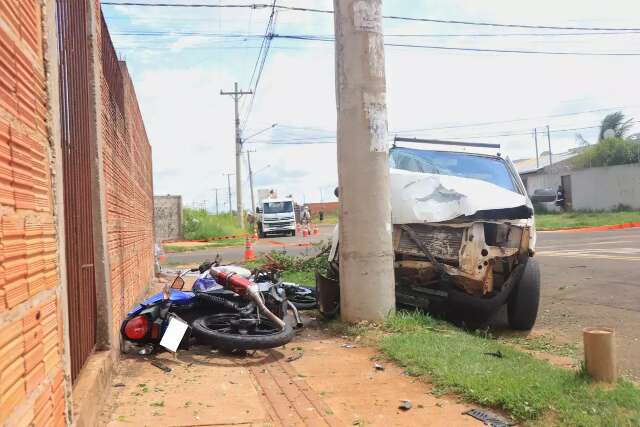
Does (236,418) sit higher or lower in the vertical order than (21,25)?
lower

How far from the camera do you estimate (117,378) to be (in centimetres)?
472

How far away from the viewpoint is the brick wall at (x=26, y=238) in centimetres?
207

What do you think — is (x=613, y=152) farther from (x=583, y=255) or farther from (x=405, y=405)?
(x=405, y=405)

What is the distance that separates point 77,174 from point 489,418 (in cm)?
331

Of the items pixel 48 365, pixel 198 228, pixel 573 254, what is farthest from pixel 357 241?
pixel 198 228

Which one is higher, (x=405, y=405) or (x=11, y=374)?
(x=11, y=374)

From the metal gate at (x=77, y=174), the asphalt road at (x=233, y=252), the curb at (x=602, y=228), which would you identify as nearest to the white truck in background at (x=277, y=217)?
the asphalt road at (x=233, y=252)

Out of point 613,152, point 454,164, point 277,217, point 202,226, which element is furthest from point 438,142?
point 613,152

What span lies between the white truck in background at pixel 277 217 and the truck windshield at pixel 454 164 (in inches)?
1230

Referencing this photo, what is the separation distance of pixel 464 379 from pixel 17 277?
3.35 meters

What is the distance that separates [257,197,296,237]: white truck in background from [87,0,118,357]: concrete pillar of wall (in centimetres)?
3440

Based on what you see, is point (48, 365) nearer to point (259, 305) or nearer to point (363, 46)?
point (259, 305)

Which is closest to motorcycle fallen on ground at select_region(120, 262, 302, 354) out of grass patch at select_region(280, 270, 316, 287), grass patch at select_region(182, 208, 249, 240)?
grass patch at select_region(280, 270, 316, 287)

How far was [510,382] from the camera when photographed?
4.24 metres
